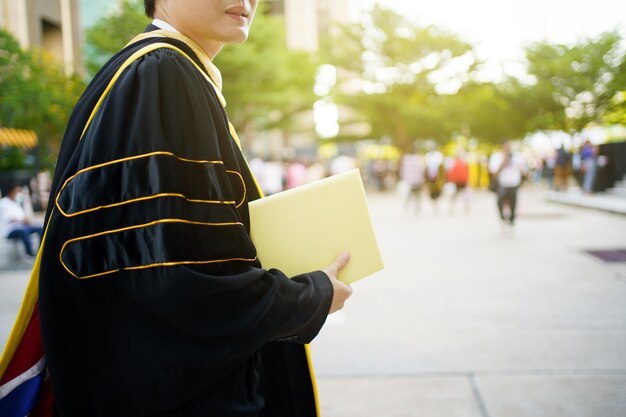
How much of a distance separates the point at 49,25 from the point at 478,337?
37321 mm

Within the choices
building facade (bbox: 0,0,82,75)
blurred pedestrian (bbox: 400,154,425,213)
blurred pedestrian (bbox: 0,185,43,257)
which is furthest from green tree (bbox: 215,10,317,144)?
blurred pedestrian (bbox: 0,185,43,257)

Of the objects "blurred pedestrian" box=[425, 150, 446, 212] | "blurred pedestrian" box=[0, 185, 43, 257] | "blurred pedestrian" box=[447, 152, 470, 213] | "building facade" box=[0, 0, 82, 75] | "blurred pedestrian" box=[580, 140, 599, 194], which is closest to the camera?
"blurred pedestrian" box=[0, 185, 43, 257]

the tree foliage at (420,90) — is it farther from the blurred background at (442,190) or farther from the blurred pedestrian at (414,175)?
the blurred pedestrian at (414,175)

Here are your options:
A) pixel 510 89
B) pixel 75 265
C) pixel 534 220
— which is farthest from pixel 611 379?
pixel 510 89

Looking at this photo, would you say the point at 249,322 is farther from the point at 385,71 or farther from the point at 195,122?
the point at 385,71

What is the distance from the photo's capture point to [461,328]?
16.3 ft

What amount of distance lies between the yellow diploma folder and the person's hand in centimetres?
2

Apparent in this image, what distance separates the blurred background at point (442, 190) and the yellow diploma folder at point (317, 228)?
7.15 ft

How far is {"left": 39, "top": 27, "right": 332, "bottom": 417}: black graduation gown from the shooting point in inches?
44.9

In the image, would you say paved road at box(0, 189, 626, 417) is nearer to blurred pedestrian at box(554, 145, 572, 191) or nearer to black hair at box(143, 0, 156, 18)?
black hair at box(143, 0, 156, 18)

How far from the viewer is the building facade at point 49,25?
30031 millimetres

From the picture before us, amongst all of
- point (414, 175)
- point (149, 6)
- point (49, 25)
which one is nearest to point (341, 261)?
point (149, 6)

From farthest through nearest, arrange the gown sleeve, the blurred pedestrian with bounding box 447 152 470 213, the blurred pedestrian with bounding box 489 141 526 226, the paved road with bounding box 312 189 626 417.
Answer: the blurred pedestrian with bounding box 447 152 470 213
the blurred pedestrian with bounding box 489 141 526 226
the paved road with bounding box 312 189 626 417
the gown sleeve

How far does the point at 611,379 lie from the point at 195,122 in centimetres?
346
